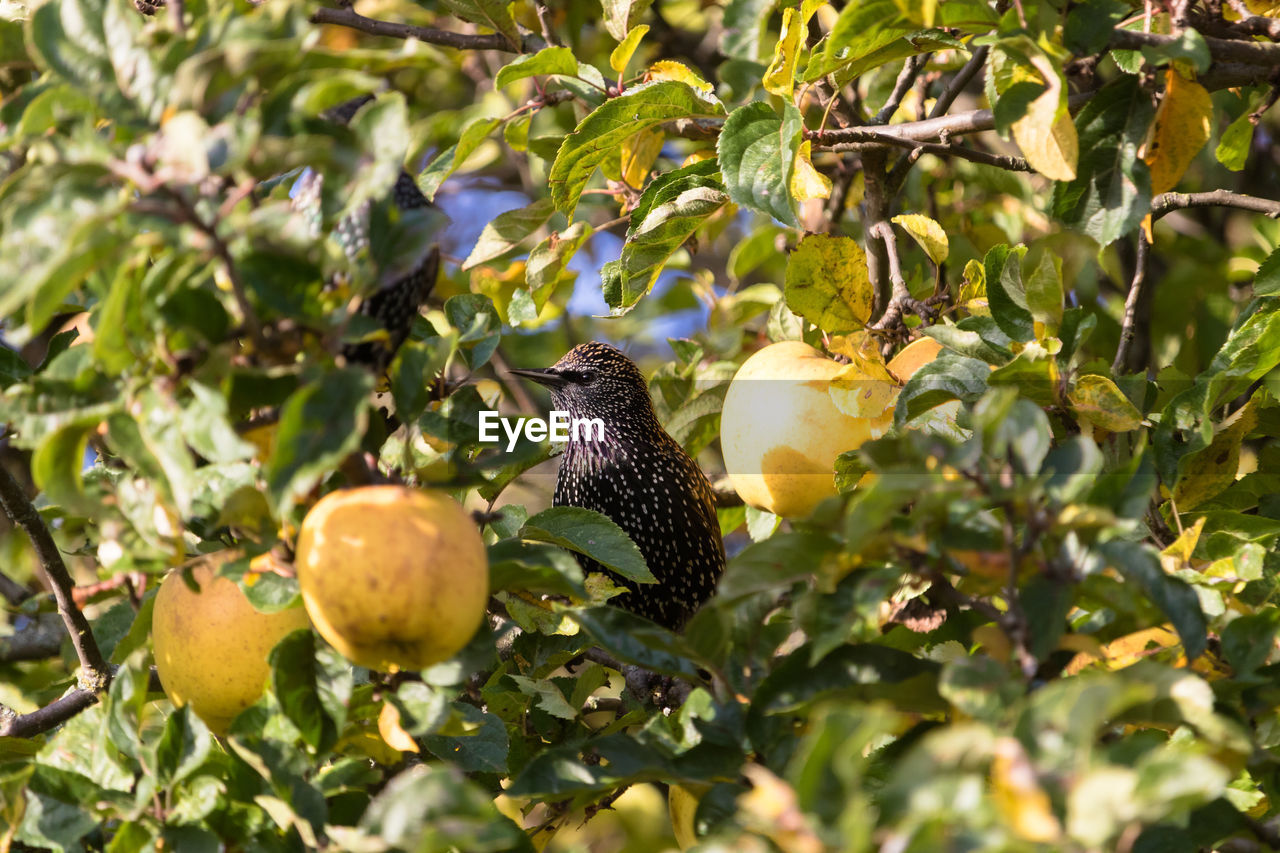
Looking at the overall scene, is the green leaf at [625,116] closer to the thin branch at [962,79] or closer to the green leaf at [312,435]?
the thin branch at [962,79]

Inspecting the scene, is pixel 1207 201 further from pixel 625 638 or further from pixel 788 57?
pixel 625 638

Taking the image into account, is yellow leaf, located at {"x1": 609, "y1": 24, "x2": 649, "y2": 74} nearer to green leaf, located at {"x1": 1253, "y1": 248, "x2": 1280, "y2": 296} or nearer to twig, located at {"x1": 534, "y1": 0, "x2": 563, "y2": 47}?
twig, located at {"x1": 534, "y1": 0, "x2": 563, "y2": 47}

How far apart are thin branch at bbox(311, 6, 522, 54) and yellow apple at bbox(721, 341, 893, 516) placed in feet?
2.89

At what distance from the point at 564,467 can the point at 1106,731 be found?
183cm

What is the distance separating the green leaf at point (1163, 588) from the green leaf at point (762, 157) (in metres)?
0.79

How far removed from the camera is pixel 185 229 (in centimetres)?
109

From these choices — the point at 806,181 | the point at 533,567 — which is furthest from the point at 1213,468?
the point at 533,567

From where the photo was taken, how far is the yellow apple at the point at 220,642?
1602 millimetres

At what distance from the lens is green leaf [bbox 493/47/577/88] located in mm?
2178

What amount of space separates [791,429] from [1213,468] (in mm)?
683

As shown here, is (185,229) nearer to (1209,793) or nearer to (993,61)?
(1209,793)

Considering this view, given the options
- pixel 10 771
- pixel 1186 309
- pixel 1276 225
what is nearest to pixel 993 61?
pixel 10 771

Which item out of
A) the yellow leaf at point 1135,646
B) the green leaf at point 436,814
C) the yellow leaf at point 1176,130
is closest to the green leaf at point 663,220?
the yellow leaf at point 1176,130

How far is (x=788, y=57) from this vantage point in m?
2.03
